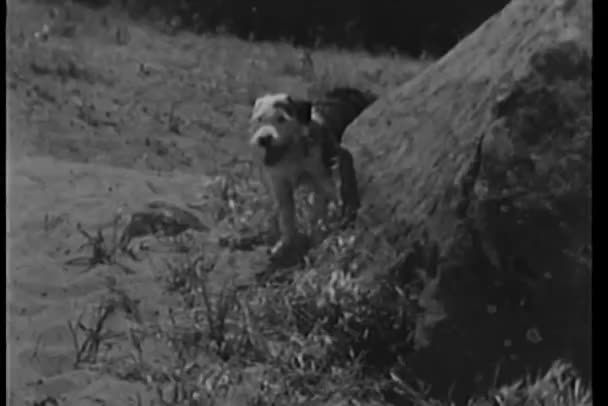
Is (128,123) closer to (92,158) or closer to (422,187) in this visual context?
(92,158)

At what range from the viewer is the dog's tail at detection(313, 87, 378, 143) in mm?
5883

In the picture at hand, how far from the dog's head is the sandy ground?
1.55 feet

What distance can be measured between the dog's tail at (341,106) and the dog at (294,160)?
0.35 ft

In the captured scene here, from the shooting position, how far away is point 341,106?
6.06m

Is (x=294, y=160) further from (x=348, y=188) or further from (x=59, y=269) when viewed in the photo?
(x=59, y=269)

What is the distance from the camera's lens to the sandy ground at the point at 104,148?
17.1ft

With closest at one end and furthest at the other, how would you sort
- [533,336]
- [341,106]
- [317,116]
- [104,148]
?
[533,336] < [317,116] < [104,148] < [341,106]

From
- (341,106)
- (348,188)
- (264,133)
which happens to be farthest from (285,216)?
(341,106)

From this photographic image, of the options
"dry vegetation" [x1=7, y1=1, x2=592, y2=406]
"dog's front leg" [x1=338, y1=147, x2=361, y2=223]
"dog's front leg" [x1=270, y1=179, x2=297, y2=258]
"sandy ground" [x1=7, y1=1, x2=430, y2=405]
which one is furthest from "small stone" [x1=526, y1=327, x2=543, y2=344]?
"sandy ground" [x1=7, y1=1, x2=430, y2=405]

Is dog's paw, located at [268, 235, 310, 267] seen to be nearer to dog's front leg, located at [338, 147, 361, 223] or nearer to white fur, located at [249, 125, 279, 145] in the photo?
dog's front leg, located at [338, 147, 361, 223]

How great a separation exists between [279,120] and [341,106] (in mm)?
730

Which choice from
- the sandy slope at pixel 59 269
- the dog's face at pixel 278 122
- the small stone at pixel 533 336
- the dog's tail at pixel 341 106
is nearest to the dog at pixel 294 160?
the dog's face at pixel 278 122

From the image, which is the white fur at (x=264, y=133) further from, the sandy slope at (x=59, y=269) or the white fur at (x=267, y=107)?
the sandy slope at (x=59, y=269)
